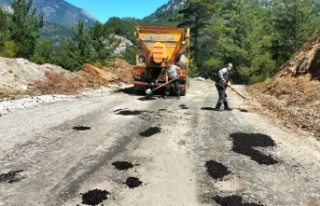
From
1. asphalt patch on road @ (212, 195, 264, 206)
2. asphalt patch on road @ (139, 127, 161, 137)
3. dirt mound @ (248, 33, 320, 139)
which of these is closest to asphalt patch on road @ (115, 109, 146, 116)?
asphalt patch on road @ (139, 127, 161, 137)

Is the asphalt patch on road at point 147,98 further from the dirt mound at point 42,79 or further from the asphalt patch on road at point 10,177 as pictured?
the asphalt patch on road at point 10,177

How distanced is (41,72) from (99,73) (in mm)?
4949

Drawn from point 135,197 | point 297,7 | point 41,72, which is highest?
point 297,7

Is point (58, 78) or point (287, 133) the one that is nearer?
point (287, 133)

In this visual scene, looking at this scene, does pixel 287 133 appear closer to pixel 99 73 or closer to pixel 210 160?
pixel 210 160

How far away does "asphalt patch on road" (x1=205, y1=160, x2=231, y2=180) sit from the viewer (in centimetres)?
751

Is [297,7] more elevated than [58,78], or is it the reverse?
[297,7]

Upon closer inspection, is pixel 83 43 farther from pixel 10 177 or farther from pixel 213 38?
pixel 10 177

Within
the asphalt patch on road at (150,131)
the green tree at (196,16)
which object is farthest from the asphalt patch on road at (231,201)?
the green tree at (196,16)

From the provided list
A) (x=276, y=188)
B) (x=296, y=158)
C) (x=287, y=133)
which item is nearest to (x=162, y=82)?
(x=287, y=133)

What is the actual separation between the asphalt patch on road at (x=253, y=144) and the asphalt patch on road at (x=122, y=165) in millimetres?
2792

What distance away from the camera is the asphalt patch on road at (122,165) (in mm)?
7755

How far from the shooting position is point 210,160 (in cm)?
840

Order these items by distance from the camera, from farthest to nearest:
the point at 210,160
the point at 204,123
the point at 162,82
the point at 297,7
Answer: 1. the point at 297,7
2. the point at 162,82
3. the point at 204,123
4. the point at 210,160
